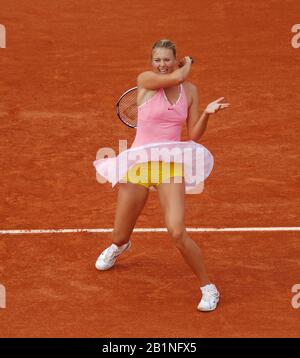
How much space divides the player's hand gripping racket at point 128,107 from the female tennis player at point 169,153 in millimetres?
220

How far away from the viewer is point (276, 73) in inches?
547

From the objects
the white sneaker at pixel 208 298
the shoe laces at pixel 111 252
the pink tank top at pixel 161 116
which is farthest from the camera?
the shoe laces at pixel 111 252

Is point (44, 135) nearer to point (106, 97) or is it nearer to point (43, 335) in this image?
point (106, 97)

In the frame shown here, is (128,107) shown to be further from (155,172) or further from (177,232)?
(177,232)

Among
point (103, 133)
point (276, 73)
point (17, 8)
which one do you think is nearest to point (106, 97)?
point (103, 133)

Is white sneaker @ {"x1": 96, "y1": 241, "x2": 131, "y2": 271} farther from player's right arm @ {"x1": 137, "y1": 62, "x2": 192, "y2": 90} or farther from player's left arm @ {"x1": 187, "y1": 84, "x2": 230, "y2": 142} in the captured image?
player's right arm @ {"x1": 137, "y1": 62, "x2": 192, "y2": 90}

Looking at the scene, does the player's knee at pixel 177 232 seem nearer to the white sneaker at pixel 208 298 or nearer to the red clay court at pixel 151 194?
the white sneaker at pixel 208 298

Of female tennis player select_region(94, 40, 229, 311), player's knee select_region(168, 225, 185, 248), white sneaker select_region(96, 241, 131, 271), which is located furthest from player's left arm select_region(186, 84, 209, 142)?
white sneaker select_region(96, 241, 131, 271)

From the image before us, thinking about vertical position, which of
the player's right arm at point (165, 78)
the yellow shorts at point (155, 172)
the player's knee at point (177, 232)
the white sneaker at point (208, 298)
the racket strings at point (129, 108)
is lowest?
the white sneaker at point (208, 298)

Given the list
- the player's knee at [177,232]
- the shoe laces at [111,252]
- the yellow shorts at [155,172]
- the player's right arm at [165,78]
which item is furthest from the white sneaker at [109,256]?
the player's right arm at [165,78]

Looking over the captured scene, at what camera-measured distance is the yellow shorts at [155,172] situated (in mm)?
8251

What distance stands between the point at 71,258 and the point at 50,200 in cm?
137

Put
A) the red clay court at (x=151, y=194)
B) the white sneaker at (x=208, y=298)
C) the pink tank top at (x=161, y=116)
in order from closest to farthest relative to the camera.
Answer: the pink tank top at (x=161, y=116) < the white sneaker at (x=208, y=298) < the red clay court at (x=151, y=194)

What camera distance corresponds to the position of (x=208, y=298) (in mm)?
8383
